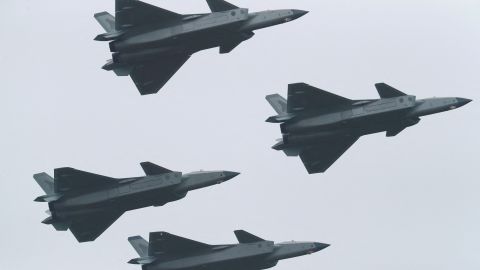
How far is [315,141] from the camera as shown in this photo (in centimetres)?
7462

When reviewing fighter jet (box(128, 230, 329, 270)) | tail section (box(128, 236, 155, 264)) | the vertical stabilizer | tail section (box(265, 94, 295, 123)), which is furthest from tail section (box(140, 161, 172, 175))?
the vertical stabilizer

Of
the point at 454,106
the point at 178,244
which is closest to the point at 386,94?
the point at 454,106

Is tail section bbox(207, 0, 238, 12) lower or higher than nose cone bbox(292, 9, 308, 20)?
higher

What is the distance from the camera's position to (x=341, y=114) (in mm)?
73562

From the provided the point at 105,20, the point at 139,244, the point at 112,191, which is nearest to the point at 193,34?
the point at 105,20

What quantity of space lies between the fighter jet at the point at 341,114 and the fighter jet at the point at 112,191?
4.40 meters

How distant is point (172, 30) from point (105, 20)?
5831mm

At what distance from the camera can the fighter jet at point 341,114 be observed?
238ft

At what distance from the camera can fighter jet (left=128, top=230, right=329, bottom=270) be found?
76.6 metres

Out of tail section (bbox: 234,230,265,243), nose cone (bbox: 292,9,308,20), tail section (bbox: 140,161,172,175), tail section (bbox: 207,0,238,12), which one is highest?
tail section (bbox: 207,0,238,12)

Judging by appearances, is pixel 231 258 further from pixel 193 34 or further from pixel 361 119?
pixel 193 34

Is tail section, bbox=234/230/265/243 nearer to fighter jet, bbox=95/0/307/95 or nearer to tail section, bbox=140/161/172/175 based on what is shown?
tail section, bbox=140/161/172/175

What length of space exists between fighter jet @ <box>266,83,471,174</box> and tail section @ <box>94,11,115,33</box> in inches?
450

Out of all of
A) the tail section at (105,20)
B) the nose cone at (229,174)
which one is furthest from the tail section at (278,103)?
the tail section at (105,20)
